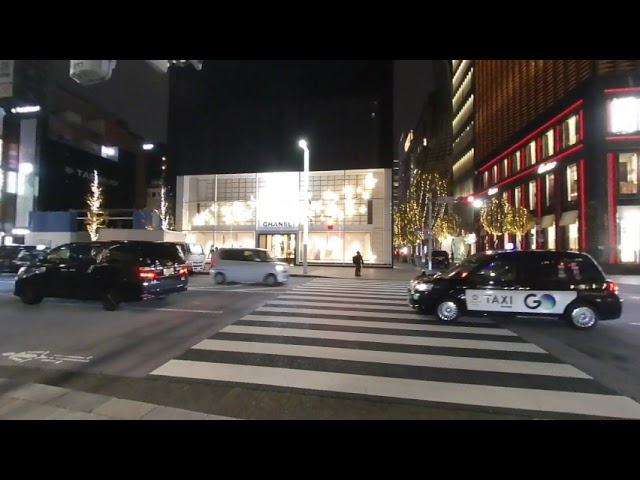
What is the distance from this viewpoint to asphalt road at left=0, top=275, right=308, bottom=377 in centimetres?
620

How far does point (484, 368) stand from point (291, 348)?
10.5ft

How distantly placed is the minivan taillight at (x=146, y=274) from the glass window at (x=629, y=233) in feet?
100

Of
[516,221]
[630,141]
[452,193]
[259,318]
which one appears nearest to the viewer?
[259,318]

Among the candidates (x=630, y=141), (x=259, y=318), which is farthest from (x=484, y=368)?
(x=630, y=141)

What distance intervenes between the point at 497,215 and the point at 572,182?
703cm

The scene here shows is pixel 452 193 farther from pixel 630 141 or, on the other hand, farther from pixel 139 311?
pixel 139 311

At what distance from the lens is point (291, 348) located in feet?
22.6

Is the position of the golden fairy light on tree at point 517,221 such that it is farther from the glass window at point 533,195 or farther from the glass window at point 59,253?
the glass window at point 59,253

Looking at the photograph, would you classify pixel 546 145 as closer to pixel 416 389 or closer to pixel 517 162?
pixel 517 162

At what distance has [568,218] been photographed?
1222 inches

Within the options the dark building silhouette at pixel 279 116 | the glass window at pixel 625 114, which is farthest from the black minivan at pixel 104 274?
the glass window at pixel 625 114
